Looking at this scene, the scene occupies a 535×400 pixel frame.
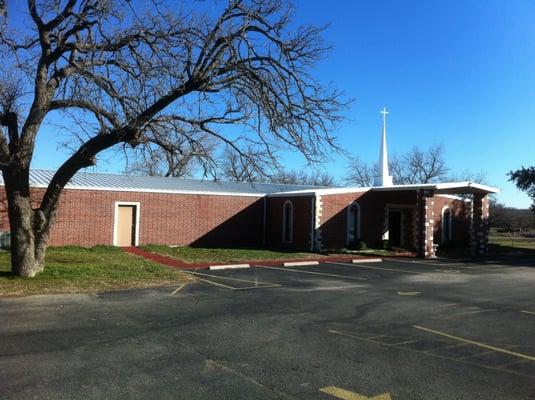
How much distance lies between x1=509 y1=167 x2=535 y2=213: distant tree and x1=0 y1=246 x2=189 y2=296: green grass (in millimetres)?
30988

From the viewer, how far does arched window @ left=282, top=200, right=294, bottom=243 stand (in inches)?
1129

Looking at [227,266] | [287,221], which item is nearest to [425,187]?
[287,221]

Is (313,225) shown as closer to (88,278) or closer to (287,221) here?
(287,221)

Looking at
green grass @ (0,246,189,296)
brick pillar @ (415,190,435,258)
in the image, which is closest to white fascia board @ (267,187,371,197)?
brick pillar @ (415,190,435,258)

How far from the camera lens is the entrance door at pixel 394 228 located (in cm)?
3102

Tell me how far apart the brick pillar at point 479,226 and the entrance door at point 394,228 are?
162 inches

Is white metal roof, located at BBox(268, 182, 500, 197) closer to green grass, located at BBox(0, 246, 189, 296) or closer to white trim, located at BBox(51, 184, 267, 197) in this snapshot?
white trim, located at BBox(51, 184, 267, 197)

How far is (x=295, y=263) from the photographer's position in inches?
811

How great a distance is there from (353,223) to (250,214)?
6011mm

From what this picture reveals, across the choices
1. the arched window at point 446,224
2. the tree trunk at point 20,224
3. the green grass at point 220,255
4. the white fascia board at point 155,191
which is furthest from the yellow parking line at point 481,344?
the arched window at point 446,224

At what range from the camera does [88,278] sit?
13.7 metres

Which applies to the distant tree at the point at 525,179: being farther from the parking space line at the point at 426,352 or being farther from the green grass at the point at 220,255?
the parking space line at the point at 426,352

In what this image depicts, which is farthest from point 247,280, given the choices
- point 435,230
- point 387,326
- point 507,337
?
point 435,230

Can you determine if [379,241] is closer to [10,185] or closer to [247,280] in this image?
[247,280]
